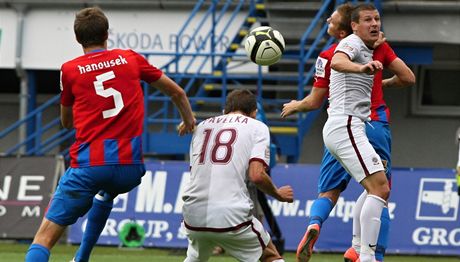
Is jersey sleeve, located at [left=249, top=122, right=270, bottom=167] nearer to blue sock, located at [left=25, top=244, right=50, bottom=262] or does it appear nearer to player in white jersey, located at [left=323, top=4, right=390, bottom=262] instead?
player in white jersey, located at [left=323, top=4, right=390, bottom=262]

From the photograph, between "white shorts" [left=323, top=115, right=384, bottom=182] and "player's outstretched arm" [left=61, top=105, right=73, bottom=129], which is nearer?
"player's outstretched arm" [left=61, top=105, right=73, bottom=129]

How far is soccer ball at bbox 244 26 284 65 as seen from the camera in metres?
11.4

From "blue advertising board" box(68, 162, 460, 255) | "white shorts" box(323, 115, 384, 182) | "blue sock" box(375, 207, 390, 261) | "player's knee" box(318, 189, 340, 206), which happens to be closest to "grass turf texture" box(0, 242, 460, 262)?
"blue advertising board" box(68, 162, 460, 255)

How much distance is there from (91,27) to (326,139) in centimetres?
225

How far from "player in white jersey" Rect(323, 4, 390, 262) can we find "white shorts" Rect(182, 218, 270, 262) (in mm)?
1229

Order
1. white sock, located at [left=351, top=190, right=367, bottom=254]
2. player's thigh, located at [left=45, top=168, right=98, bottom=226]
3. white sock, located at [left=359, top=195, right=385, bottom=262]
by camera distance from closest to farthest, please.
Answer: player's thigh, located at [left=45, top=168, right=98, bottom=226], white sock, located at [left=359, top=195, right=385, bottom=262], white sock, located at [left=351, top=190, right=367, bottom=254]

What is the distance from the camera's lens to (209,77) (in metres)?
17.8

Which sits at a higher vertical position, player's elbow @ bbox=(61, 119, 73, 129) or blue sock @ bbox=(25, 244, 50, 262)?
player's elbow @ bbox=(61, 119, 73, 129)

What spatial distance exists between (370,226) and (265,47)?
254 centimetres

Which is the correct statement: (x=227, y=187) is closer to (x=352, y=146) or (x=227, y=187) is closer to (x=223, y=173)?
(x=223, y=173)

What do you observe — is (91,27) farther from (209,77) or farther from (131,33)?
(131,33)

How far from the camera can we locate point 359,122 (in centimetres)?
987

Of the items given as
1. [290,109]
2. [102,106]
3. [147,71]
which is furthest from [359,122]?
[102,106]

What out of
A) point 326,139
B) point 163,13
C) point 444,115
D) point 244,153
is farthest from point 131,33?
point 244,153
